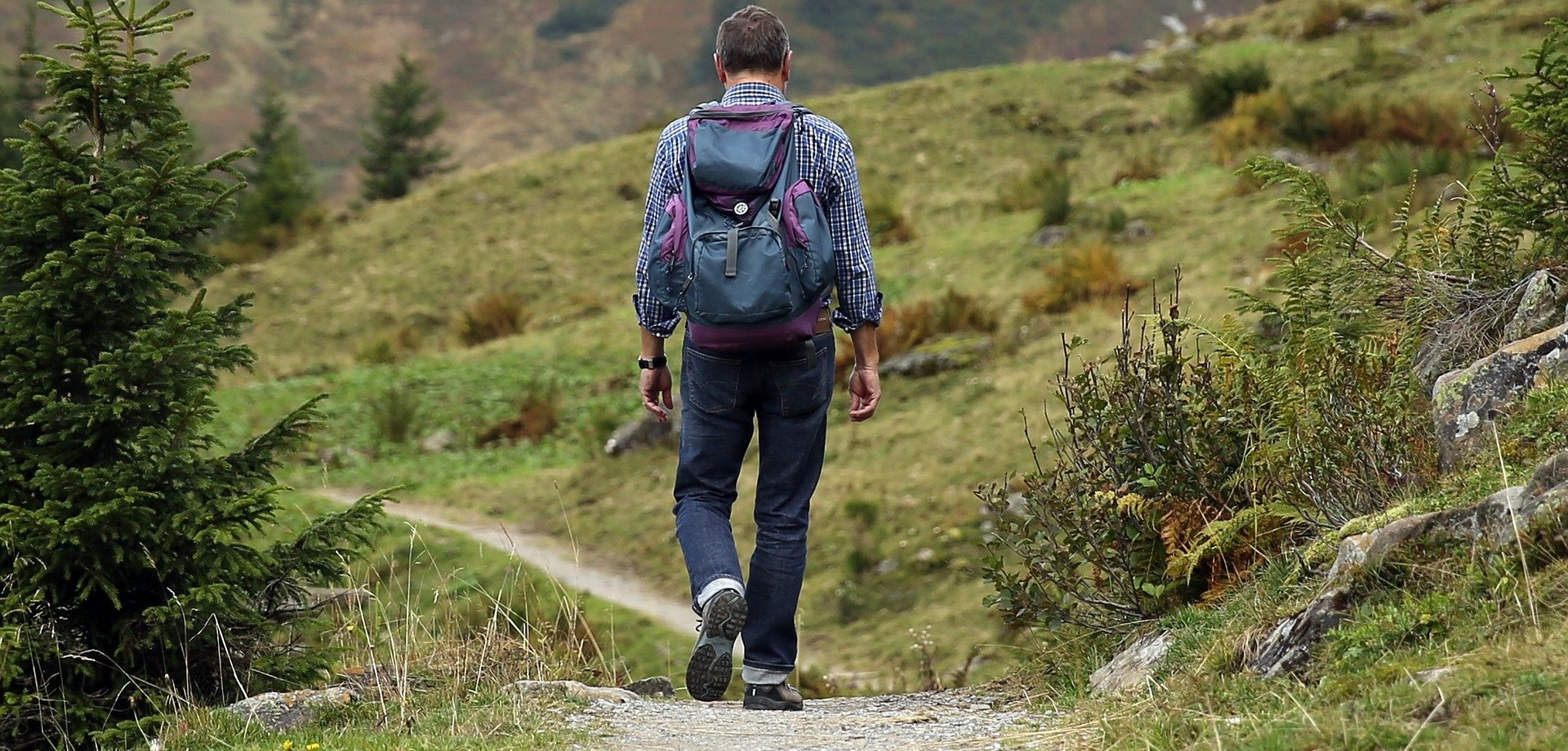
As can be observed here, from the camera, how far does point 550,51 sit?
611ft

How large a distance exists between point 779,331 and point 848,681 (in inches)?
174

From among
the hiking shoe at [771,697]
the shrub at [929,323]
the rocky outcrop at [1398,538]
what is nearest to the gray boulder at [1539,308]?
the rocky outcrop at [1398,538]

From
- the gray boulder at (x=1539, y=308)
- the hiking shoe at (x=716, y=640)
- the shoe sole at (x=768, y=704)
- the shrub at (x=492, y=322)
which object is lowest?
the shrub at (x=492, y=322)

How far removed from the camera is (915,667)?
8.34m

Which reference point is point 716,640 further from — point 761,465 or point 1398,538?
point 1398,538

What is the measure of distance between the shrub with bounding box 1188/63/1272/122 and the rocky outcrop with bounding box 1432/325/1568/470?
16310 millimetres

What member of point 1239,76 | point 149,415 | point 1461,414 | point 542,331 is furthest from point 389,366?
point 1461,414

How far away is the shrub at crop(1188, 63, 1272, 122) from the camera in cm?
1973

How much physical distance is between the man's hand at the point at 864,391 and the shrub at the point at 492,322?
54.9 feet

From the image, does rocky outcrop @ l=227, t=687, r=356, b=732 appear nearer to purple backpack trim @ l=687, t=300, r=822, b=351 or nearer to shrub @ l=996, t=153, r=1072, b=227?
purple backpack trim @ l=687, t=300, r=822, b=351

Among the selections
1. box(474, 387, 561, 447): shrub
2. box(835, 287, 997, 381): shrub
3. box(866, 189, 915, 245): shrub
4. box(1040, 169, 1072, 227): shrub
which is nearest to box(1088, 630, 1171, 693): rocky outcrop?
box(835, 287, 997, 381): shrub

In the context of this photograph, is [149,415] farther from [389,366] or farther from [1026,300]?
[389,366]

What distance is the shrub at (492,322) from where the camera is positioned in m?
20.9

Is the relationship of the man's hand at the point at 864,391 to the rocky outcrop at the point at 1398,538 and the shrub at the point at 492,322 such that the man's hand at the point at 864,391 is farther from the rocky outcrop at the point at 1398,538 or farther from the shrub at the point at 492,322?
the shrub at the point at 492,322
